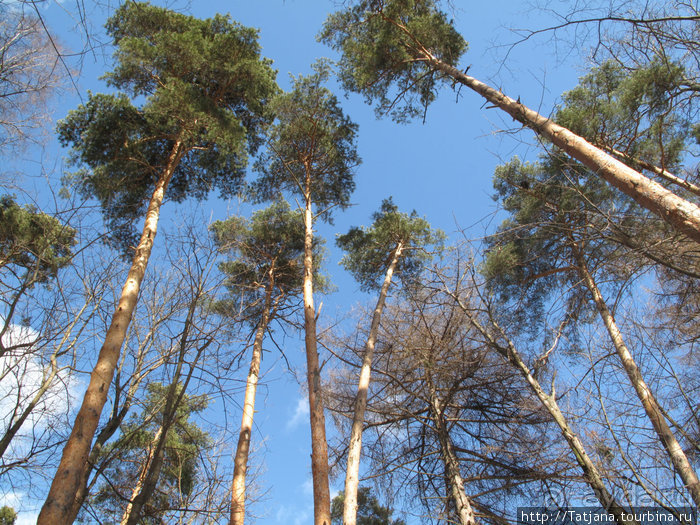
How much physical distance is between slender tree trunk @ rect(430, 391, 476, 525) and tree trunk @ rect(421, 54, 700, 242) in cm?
426

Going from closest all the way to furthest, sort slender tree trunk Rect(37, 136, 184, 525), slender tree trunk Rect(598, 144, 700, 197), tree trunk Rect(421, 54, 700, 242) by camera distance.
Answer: tree trunk Rect(421, 54, 700, 242) → slender tree trunk Rect(37, 136, 184, 525) → slender tree trunk Rect(598, 144, 700, 197)

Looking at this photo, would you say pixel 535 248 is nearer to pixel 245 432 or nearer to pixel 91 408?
pixel 245 432

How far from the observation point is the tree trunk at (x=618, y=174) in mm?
2926

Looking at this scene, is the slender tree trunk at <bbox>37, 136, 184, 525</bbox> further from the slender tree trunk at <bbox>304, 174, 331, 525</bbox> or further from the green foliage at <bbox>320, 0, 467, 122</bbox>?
the green foliage at <bbox>320, 0, 467, 122</bbox>

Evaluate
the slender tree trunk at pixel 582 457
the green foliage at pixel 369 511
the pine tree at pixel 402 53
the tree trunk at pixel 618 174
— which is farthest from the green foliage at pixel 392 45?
the green foliage at pixel 369 511

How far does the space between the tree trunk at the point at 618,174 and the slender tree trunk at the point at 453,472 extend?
426 centimetres

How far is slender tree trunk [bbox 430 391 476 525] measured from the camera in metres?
5.52

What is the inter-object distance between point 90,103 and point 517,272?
33.8 feet

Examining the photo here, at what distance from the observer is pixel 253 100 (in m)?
9.12

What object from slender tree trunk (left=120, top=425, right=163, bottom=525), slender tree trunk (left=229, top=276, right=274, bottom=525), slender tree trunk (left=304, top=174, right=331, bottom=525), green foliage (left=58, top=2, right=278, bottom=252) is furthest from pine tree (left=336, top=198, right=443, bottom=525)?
slender tree trunk (left=120, top=425, right=163, bottom=525)

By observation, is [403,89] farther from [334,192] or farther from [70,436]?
[70,436]

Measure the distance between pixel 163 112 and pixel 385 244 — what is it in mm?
5648

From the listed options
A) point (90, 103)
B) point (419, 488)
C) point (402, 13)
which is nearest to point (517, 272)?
point (419, 488)

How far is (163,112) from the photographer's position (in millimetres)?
7137
